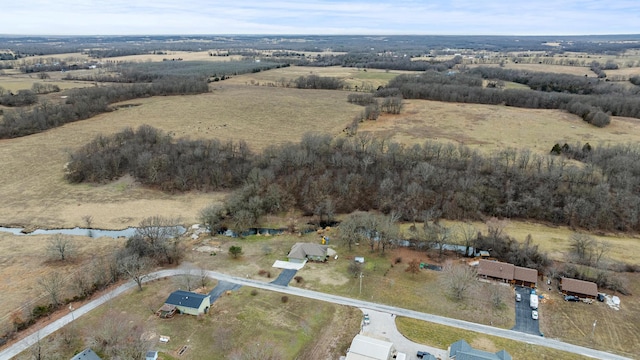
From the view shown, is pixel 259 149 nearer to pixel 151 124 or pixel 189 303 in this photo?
pixel 151 124

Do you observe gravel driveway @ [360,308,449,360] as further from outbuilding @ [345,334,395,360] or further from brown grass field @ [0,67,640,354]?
brown grass field @ [0,67,640,354]

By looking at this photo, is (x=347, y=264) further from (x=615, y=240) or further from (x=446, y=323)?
(x=615, y=240)

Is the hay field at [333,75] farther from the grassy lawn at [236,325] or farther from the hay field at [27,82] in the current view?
the grassy lawn at [236,325]

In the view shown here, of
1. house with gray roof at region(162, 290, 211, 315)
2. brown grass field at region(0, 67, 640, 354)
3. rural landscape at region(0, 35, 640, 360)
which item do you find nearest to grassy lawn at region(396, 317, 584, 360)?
rural landscape at region(0, 35, 640, 360)

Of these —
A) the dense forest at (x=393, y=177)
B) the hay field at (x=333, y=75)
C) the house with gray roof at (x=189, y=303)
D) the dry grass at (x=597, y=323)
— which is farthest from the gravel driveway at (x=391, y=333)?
the hay field at (x=333, y=75)

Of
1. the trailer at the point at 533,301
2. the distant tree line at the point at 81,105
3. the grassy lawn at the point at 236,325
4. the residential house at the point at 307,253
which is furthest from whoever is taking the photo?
the distant tree line at the point at 81,105
